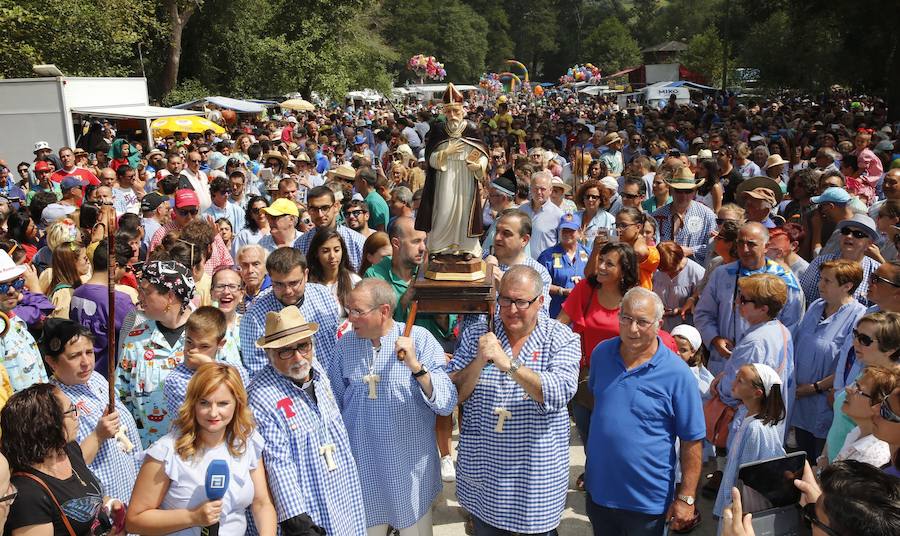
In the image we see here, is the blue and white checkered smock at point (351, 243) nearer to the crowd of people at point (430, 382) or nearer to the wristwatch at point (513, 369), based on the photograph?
the crowd of people at point (430, 382)

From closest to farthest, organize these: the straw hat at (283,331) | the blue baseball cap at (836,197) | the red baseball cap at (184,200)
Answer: the straw hat at (283,331) < the blue baseball cap at (836,197) < the red baseball cap at (184,200)

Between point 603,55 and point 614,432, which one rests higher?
point 603,55

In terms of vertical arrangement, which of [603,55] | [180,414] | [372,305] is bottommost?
[180,414]

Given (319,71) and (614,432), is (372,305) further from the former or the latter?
(319,71)

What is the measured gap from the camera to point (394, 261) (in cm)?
616

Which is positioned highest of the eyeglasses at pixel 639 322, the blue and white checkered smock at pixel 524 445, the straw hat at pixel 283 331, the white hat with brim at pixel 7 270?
the white hat with brim at pixel 7 270

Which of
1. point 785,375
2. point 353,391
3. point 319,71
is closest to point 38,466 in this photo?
point 353,391

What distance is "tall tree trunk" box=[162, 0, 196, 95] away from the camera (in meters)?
30.5

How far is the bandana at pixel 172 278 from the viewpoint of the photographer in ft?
14.7

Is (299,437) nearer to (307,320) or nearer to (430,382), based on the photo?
(430,382)

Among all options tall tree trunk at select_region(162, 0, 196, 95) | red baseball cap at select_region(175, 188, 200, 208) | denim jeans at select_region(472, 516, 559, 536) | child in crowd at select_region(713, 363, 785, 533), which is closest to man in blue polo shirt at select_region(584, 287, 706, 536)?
denim jeans at select_region(472, 516, 559, 536)

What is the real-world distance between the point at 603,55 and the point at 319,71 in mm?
66111

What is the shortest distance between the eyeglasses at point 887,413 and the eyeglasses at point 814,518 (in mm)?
746

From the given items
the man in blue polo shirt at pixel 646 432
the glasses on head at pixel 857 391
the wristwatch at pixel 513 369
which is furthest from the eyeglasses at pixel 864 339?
the wristwatch at pixel 513 369
